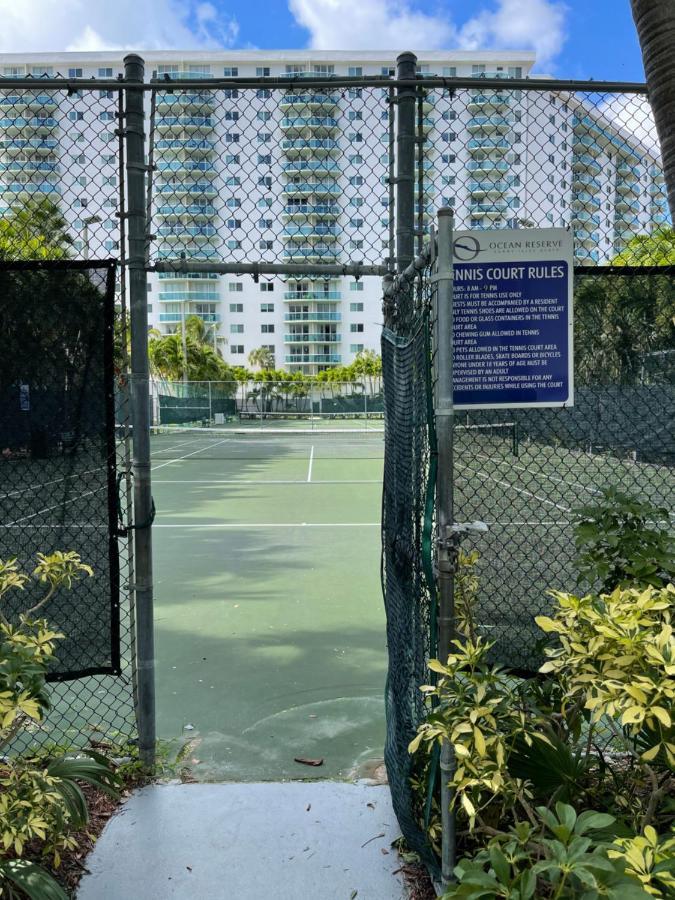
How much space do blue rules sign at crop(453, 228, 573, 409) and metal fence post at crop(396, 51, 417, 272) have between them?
67 cm

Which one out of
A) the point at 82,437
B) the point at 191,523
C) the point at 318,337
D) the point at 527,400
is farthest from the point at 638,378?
the point at 318,337

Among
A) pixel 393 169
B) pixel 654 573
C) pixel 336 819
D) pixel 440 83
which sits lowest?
pixel 336 819

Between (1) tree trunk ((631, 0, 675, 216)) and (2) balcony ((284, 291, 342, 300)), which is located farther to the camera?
(2) balcony ((284, 291, 342, 300))

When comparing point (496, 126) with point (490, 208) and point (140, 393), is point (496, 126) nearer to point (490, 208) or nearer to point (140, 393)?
point (490, 208)

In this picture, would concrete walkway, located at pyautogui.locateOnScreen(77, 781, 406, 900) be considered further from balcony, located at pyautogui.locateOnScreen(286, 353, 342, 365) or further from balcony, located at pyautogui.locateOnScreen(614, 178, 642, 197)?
balcony, located at pyautogui.locateOnScreen(286, 353, 342, 365)

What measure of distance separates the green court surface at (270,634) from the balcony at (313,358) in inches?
2995

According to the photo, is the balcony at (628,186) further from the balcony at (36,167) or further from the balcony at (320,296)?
the balcony at (320,296)

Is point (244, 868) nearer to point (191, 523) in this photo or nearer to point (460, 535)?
point (460, 535)

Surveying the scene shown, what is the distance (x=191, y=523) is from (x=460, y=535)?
850 cm

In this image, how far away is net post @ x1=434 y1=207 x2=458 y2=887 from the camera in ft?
6.79

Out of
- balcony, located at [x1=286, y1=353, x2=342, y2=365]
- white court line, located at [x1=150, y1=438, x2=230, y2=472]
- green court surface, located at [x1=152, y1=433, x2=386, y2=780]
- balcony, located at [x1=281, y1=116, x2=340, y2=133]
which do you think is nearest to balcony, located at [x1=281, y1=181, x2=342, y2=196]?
balcony, located at [x1=281, y1=116, x2=340, y2=133]

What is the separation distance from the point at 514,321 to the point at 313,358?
86677 millimetres

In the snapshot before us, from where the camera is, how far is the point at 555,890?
5.23ft

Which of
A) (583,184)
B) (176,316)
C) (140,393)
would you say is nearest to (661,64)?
(583,184)
